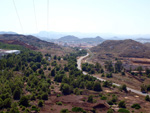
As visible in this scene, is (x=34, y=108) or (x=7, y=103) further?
(x=34, y=108)

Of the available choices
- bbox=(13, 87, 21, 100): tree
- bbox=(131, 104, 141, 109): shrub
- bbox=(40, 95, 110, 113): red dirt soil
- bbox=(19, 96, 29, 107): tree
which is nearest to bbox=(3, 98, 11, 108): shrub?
bbox=(19, 96, 29, 107): tree

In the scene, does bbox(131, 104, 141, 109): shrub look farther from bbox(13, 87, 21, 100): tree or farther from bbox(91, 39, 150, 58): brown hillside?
bbox(91, 39, 150, 58): brown hillside

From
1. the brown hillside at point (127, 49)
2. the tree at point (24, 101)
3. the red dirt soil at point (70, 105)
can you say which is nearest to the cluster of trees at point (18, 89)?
the tree at point (24, 101)

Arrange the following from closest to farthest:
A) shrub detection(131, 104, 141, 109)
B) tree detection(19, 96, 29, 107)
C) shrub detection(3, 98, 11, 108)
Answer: shrub detection(3, 98, 11, 108)
tree detection(19, 96, 29, 107)
shrub detection(131, 104, 141, 109)

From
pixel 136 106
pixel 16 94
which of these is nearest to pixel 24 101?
pixel 16 94

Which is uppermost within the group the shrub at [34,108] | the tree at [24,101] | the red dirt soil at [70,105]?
the tree at [24,101]

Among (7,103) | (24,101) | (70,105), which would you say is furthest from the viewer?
(70,105)

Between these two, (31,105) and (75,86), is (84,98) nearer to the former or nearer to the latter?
(75,86)

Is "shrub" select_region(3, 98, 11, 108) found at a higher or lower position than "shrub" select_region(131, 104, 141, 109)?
higher

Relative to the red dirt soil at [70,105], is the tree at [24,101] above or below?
above

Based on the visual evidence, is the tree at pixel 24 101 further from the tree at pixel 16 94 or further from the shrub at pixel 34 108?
the tree at pixel 16 94

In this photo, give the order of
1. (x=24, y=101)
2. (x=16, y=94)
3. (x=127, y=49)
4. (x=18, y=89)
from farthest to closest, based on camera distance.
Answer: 1. (x=127, y=49)
2. (x=18, y=89)
3. (x=16, y=94)
4. (x=24, y=101)

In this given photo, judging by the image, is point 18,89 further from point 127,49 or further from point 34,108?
point 127,49

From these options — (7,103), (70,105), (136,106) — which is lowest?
(136,106)
